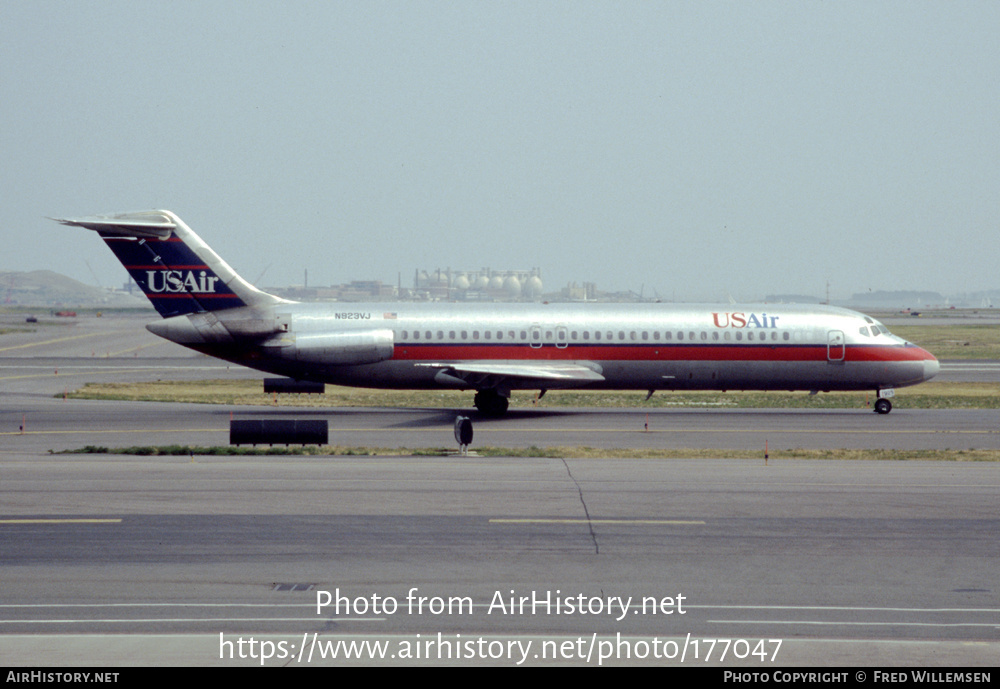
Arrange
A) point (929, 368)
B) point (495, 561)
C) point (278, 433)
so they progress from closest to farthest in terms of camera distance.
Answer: point (495, 561) < point (278, 433) < point (929, 368)

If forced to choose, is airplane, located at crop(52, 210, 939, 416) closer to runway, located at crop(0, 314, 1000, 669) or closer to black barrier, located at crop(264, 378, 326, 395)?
black barrier, located at crop(264, 378, 326, 395)

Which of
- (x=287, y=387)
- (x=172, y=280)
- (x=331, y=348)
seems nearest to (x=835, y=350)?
(x=331, y=348)

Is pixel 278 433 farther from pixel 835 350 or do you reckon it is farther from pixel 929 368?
pixel 929 368

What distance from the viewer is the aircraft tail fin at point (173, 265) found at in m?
35.4

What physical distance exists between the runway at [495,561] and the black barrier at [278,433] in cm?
234

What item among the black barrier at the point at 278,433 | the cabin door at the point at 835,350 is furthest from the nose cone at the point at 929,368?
the black barrier at the point at 278,433

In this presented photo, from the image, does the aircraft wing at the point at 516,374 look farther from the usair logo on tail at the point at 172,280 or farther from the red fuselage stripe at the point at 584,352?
the usair logo on tail at the point at 172,280

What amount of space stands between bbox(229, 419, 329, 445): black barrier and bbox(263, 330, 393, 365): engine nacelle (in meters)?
8.75

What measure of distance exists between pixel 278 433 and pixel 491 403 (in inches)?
431

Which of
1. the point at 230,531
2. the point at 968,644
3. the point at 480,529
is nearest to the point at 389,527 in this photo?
the point at 480,529

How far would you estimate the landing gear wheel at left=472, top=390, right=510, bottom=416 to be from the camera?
119ft

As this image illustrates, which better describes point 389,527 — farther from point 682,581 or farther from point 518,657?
point 518,657

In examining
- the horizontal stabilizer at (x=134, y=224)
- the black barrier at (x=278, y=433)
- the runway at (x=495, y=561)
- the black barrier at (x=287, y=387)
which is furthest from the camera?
the black barrier at (x=287, y=387)

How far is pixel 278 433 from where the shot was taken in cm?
2711
